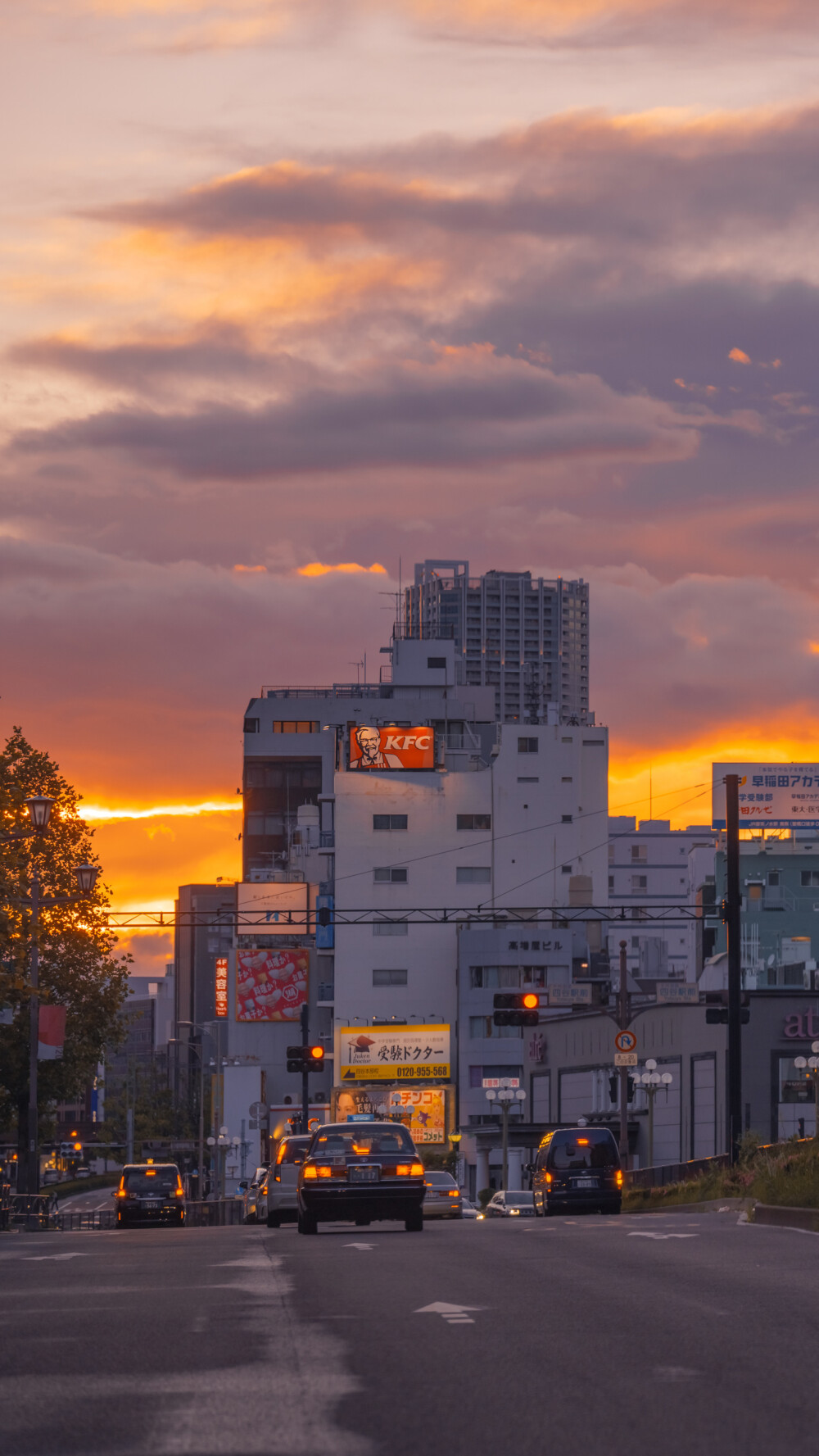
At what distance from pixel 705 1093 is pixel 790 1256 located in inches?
2540

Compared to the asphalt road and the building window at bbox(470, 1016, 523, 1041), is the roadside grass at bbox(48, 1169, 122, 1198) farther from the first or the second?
the asphalt road

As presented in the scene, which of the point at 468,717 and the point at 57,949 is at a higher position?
the point at 468,717

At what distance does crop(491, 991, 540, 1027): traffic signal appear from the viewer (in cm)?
4922

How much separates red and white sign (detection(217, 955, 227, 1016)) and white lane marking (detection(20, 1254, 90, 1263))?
11610cm

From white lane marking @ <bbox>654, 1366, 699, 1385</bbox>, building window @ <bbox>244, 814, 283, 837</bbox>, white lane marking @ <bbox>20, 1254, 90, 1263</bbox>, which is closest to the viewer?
white lane marking @ <bbox>654, 1366, 699, 1385</bbox>

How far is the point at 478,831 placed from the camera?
119000 mm

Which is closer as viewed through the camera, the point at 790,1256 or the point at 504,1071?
the point at 790,1256

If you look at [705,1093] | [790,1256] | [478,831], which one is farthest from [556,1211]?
[478,831]

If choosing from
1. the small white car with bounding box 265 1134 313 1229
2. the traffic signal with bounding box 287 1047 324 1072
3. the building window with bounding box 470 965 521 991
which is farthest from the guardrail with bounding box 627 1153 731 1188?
the building window with bounding box 470 965 521 991

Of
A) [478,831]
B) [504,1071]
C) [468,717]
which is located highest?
[468,717]

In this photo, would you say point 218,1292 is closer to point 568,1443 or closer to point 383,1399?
point 383,1399

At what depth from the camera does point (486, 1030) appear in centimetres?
10881

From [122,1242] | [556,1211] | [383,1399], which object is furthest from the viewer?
[556,1211]

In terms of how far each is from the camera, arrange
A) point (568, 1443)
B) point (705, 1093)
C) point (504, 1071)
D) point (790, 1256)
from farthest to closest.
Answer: point (504, 1071) < point (705, 1093) < point (790, 1256) < point (568, 1443)
